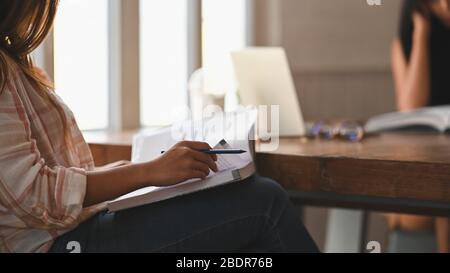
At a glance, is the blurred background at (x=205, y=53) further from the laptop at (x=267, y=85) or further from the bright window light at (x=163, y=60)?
the laptop at (x=267, y=85)

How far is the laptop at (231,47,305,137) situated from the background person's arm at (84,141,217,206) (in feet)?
2.00

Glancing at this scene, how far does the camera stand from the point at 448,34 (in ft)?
7.55

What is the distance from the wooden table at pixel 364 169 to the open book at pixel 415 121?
252 mm

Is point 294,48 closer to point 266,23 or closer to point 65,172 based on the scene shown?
point 266,23

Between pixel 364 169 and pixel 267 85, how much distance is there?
1.67 ft

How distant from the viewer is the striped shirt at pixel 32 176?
785 millimetres

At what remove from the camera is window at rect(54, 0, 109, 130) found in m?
1.52

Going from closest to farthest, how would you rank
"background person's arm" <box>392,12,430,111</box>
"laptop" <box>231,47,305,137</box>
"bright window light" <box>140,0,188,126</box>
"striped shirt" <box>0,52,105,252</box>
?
"striped shirt" <box>0,52,105,252</box> → "laptop" <box>231,47,305,137</box> → "bright window light" <box>140,0,188,126</box> → "background person's arm" <box>392,12,430,111</box>

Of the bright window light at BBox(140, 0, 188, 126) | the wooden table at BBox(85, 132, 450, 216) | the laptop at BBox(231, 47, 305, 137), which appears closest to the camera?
the wooden table at BBox(85, 132, 450, 216)

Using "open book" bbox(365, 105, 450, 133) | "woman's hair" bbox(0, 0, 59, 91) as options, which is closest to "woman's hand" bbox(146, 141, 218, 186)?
"woman's hair" bbox(0, 0, 59, 91)

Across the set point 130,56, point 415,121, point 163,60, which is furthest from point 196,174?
point 163,60

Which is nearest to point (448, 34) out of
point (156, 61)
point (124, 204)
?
point (156, 61)

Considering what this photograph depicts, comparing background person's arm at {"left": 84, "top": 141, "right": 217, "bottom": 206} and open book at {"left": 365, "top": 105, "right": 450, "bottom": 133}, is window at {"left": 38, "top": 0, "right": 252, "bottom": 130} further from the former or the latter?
background person's arm at {"left": 84, "top": 141, "right": 217, "bottom": 206}

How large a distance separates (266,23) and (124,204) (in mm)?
1930
